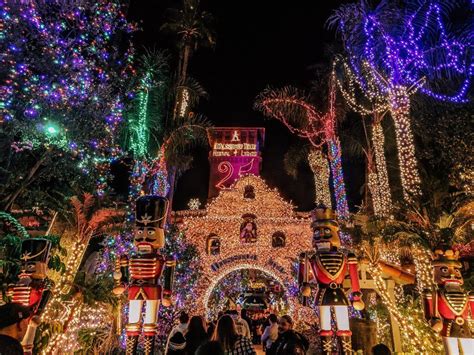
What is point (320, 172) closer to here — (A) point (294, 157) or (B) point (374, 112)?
(A) point (294, 157)

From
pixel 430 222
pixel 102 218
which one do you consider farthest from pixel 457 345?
pixel 102 218

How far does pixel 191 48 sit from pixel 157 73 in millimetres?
3911

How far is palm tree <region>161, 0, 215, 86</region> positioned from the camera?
15711 mm

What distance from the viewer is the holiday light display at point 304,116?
Answer: 1436 centimetres

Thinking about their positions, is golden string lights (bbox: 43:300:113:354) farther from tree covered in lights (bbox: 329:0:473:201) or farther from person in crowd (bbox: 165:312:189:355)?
tree covered in lights (bbox: 329:0:473:201)

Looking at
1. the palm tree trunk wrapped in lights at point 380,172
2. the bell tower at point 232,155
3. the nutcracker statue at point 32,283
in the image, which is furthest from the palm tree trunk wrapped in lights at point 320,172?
the bell tower at point 232,155

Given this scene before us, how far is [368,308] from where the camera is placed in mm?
12141

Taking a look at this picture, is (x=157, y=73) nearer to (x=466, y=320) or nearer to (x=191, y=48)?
(x=191, y=48)

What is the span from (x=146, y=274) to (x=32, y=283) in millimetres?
1924

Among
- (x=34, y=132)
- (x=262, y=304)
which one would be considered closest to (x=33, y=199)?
(x=34, y=132)

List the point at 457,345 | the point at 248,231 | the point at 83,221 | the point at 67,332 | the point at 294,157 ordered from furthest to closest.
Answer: the point at 294,157 < the point at 248,231 < the point at 83,221 < the point at 67,332 < the point at 457,345

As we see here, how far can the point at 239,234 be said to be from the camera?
14117mm

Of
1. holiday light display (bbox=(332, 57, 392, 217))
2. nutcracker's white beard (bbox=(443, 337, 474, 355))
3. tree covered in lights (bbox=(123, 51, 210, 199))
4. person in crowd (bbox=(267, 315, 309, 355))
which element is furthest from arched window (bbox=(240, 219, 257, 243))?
person in crowd (bbox=(267, 315, 309, 355))

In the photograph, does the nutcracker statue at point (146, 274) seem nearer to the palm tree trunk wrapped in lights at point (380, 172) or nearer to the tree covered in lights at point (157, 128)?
the tree covered in lights at point (157, 128)
